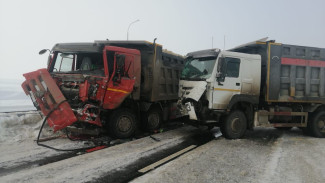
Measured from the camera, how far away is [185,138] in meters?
7.32

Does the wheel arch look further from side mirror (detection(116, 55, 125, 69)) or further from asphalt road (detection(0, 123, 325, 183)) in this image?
side mirror (detection(116, 55, 125, 69))

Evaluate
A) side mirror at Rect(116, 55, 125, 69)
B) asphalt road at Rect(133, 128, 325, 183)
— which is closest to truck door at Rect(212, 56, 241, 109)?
asphalt road at Rect(133, 128, 325, 183)

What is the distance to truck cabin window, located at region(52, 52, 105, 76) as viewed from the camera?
687 cm

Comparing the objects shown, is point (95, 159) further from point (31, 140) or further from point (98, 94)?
point (31, 140)

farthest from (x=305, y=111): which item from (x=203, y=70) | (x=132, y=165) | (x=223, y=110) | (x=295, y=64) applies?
(x=132, y=165)

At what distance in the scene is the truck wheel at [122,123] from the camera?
6.88m

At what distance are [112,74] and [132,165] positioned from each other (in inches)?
114

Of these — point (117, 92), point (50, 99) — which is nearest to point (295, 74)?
point (117, 92)

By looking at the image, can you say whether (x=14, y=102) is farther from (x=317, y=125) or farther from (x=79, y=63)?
(x=317, y=125)

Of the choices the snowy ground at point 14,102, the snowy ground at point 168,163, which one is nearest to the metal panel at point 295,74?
the snowy ground at point 168,163

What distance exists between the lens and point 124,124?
7.15m

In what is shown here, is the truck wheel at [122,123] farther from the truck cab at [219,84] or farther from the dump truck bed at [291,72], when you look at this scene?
the dump truck bed at [291,72]

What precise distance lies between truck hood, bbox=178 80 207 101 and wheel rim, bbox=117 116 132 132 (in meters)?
1.87

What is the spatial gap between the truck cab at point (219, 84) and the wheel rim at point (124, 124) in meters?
1.75
